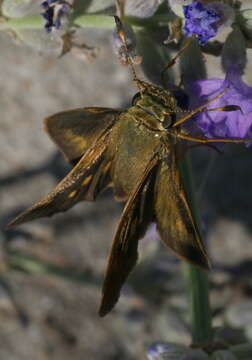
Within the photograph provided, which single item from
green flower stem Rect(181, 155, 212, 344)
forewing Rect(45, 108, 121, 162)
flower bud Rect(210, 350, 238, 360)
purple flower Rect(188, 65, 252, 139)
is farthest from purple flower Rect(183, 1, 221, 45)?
flower bud Rect(210, 350, 238, 360)

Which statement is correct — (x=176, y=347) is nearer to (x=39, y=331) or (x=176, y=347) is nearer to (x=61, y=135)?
(x=61, y=135)

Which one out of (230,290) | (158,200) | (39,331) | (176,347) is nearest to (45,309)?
(39,331)

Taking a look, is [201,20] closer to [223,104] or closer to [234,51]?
[234,51]

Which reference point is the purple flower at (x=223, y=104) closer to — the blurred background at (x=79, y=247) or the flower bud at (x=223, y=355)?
the flower bud at (x=223, y=355)

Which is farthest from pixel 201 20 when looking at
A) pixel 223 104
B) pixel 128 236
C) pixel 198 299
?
pixel 198 299

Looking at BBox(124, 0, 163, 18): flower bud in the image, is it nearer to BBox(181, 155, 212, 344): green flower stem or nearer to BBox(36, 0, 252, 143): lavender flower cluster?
BBox(36, 0, 252, 143): lavender flower cluster
